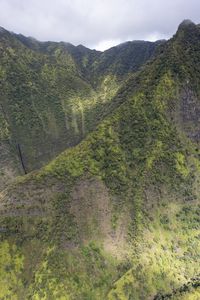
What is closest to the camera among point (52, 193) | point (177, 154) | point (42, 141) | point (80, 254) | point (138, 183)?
point (80, 254)

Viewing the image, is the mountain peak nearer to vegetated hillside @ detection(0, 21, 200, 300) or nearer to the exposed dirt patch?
vegetated hillside @ detection(0, 21, 200, 300)

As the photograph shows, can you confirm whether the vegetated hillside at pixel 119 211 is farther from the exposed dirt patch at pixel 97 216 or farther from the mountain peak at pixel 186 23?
the mountain peak at pixel 186 23

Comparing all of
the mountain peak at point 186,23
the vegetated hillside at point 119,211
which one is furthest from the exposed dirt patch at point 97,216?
the mountain peak at point 186,23

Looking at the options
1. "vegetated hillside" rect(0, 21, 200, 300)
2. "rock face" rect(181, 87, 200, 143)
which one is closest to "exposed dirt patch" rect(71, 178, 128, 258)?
"vegetated hillside" rect(0, 21, 200, 300)

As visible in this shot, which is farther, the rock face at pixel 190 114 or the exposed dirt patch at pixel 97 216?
the rock face at pixel 190 114

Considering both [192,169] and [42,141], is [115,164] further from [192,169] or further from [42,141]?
[42,141]

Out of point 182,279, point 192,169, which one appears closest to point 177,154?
point 192,169

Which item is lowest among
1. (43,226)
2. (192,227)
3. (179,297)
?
(179,297)

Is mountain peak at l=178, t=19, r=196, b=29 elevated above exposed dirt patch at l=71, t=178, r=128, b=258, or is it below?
above

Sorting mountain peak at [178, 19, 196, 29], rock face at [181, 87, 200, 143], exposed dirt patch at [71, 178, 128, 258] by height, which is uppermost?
mountain peak at [178, 19, 196, 29]
